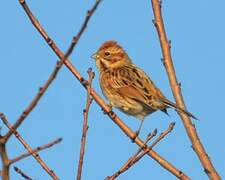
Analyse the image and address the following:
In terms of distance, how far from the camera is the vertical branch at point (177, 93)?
4.76 metres

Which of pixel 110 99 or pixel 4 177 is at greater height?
pixel 110 99

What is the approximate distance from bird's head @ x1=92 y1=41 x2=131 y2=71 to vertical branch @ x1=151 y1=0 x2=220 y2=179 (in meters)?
3.16

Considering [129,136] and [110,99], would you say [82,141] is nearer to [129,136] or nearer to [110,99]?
[129,136]

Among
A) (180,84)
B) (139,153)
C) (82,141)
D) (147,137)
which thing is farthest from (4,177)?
(180,84)

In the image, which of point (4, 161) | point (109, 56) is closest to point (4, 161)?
point (4, 161)

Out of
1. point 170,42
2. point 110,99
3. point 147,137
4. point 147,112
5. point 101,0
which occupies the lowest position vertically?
point 101,0

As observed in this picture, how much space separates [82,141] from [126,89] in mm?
4074

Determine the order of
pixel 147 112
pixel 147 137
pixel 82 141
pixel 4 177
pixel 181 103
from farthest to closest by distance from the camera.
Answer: pixel 147 112 < pixel 181 103 < pixel 147 137 < pixel 82 141 < pixel 4 177

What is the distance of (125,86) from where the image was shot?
329 inches

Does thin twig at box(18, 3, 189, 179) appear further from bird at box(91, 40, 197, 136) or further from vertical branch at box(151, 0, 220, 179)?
bird at box(91, 40, 197, 136)

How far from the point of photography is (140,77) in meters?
8.52

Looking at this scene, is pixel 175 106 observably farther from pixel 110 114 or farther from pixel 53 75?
pixel 53 75

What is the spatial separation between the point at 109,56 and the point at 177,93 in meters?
3.63

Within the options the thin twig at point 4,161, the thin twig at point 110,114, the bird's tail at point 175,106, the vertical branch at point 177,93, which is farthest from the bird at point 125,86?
the thin twig at point 4,161
